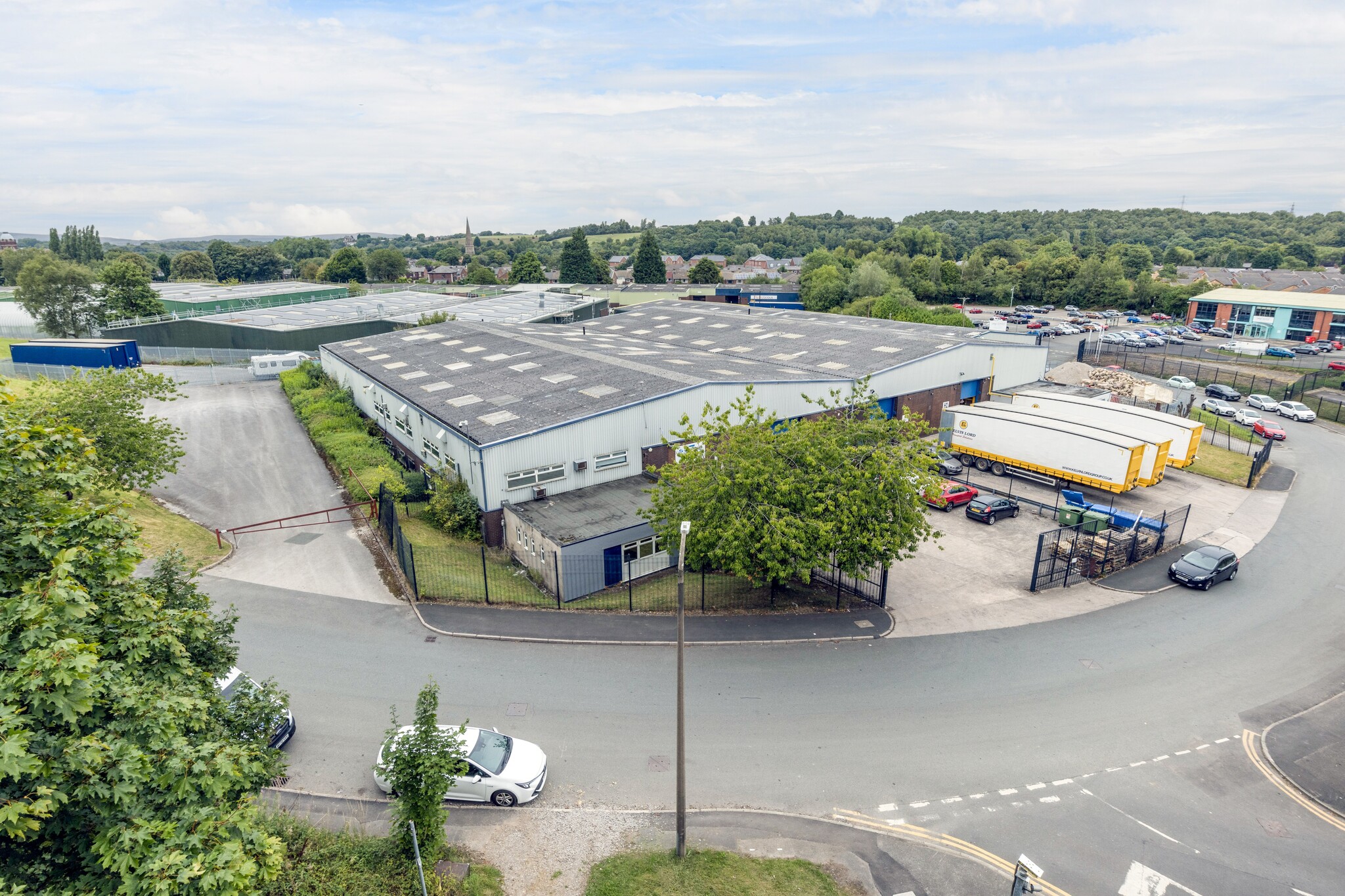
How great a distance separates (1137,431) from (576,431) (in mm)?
29257

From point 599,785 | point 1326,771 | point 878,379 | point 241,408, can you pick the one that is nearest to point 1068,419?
point 878,379

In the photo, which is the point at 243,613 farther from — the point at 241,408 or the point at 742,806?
the point at 241,408

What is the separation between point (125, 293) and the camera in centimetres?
7375

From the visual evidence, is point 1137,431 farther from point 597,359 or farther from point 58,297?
point 58,297

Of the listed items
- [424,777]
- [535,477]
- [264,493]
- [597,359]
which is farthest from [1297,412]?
[264,493]

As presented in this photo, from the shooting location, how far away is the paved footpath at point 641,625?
877 inches

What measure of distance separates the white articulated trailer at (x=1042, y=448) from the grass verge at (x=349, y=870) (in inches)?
1171

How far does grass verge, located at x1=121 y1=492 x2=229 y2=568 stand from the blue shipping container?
34.5 meters

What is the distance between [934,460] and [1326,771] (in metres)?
12.2

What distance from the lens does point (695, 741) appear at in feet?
58.2

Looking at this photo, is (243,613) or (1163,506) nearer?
(243,613)

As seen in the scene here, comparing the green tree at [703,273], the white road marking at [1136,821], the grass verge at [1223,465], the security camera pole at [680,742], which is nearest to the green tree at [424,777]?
the security camera pole at [680,742]

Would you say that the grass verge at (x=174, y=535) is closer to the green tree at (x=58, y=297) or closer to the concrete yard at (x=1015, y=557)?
the concrete yard at (x=1015, y=557)

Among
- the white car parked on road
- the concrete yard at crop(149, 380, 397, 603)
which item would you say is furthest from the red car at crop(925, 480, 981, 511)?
the white car parked on road
